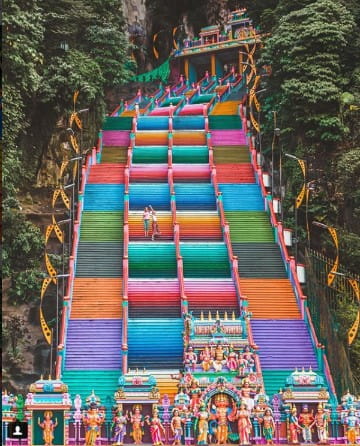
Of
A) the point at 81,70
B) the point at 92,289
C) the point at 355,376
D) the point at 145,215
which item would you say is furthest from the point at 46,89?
the point at 355,376

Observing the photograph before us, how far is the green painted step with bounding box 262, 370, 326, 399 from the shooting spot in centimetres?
3741

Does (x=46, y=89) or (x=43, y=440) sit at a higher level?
(x=46, y=89)

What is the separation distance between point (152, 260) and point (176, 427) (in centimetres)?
1307

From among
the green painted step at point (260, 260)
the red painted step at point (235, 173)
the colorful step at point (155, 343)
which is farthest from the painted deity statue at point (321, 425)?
the red painted step at point (235, 173)

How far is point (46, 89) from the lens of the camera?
50844mm

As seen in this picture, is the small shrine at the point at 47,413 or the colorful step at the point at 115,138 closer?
the small shrine at the point at 47,413

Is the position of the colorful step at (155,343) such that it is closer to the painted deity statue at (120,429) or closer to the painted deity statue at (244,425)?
the painted deity statue at (120,429)

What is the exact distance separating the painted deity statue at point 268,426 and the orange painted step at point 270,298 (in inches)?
335

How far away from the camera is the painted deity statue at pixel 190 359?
35.6 meters

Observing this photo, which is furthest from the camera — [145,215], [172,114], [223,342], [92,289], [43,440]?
[172,114]

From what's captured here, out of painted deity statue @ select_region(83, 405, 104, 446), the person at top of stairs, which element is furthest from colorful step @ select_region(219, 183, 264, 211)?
painted deity statue @ select_region(83, 405, 104, 446)

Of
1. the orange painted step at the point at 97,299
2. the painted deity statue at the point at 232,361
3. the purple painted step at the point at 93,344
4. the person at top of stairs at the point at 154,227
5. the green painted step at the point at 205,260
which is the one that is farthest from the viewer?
the person at top of stairs at the point at 154,227

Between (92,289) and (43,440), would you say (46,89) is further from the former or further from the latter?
(43,440)

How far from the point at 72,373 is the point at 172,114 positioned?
2739cm
